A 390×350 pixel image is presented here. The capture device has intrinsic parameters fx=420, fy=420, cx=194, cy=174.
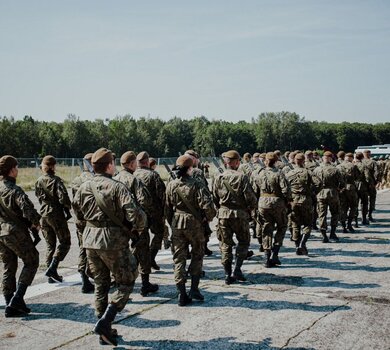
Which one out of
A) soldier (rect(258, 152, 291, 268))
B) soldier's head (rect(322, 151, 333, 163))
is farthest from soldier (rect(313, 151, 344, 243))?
soldier (rect(258, 152, 291, 268))

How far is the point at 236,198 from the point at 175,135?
97604mm

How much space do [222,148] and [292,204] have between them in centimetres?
10494

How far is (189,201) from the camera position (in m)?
6.21

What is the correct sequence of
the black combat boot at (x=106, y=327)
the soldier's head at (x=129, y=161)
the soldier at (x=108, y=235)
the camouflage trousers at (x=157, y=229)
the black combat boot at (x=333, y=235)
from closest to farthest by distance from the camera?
the black combat boot at (x=106, y=327)
the soldier at (x=108, y=235)
the soldier's head at (x=129, y=161)
the camouflage trousers at (x=157, y=229)
the black combat boot at (x=333, y=235)

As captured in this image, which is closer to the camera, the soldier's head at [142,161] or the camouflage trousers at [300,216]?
the soldier's head at [142,161]

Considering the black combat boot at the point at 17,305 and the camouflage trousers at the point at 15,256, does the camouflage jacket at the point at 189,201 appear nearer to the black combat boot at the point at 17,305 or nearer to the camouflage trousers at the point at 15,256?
the camouflage trousers at the point at 15,256

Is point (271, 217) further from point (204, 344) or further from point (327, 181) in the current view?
point (204, 344)

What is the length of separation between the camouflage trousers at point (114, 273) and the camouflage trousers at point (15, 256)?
54.7 inches

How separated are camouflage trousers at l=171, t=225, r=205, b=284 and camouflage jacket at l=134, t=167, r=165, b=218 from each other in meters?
1.62

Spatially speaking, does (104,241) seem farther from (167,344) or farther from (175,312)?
(175,312)

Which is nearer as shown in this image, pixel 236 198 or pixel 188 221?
pixel 188 221

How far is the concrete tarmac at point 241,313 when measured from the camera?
4.89m

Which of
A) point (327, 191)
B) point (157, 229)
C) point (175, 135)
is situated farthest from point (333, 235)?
point (175, 135)

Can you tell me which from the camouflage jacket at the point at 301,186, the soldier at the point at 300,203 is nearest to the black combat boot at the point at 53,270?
the soldier at the point at 300,203
